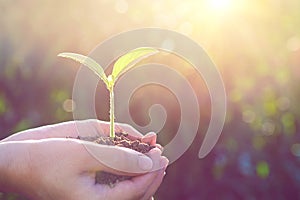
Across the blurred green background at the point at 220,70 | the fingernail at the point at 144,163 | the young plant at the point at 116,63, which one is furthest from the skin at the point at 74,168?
the blurred green background at the point at 220,70

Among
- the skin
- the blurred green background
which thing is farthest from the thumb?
the blurred green background

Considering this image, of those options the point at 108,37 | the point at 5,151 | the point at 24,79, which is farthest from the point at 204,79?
the point at 5,151

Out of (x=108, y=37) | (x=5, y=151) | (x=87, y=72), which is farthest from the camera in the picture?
(x=108, y=37)

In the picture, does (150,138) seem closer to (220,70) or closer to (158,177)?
(158,177)

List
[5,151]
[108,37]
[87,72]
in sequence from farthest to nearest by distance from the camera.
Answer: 1. [108,37]
2. [87,72]
3. [5,151]

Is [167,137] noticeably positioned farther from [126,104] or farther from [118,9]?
[118,9]

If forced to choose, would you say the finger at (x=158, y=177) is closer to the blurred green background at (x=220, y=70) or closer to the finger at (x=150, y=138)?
the finger at (x=150, y=138)

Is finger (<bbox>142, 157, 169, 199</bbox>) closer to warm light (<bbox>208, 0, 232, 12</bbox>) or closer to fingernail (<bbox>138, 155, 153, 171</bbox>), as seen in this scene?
fingernail (<bbox>138, 155, 153, 171</bbox>)
